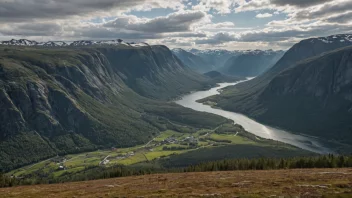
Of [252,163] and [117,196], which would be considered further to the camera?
[252,163]

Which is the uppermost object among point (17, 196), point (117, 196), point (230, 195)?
point (230, 195)

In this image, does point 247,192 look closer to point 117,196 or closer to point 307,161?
point 117,196

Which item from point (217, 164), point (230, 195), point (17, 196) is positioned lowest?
point (217, 164)

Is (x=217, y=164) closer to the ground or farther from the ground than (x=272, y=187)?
closer to the ground

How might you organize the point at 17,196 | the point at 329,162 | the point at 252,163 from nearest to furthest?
1. the point at 17,196
2. the point at 329,162
3. the point at 252,163

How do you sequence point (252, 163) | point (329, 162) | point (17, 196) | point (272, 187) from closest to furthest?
1. point (272, 187)
2. point (17, 196)
3. point (329, 162)
4. point (252, 163)

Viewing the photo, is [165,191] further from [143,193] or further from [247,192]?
[247,192]

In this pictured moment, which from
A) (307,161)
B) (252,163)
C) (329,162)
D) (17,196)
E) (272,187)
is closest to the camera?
(272,187)

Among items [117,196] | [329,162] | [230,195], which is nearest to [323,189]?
[230,195]

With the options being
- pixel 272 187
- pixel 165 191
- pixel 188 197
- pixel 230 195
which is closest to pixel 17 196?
pixel 165 191
